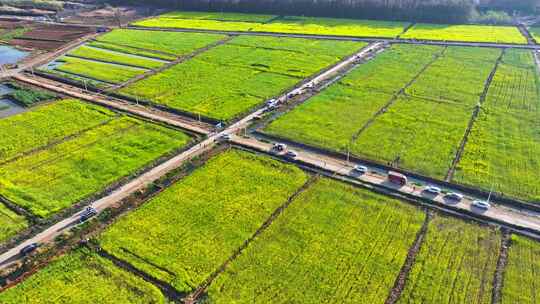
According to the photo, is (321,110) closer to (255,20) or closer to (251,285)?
(251,285)

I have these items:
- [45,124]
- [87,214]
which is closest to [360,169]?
[87,214]

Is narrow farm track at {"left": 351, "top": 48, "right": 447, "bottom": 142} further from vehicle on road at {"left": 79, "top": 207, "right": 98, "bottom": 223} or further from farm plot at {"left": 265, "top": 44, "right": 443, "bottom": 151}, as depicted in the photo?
vehicle on road at {"left": 79, "top": 207, "right": 98, "bottom": 223}

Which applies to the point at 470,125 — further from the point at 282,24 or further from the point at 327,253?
the point at 282,24

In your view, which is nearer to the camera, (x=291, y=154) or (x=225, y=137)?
(x=291, y=154)

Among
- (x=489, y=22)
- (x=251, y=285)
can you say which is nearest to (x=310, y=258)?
(x=251, y=285)

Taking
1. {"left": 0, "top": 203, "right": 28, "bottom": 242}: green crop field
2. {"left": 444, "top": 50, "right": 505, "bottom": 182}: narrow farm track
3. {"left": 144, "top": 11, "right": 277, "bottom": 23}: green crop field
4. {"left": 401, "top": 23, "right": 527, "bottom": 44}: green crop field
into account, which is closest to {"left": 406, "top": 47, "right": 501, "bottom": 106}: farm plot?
{"left": 444, "top": 50, "right": 505, "bottom": 182}: narrow farm track
